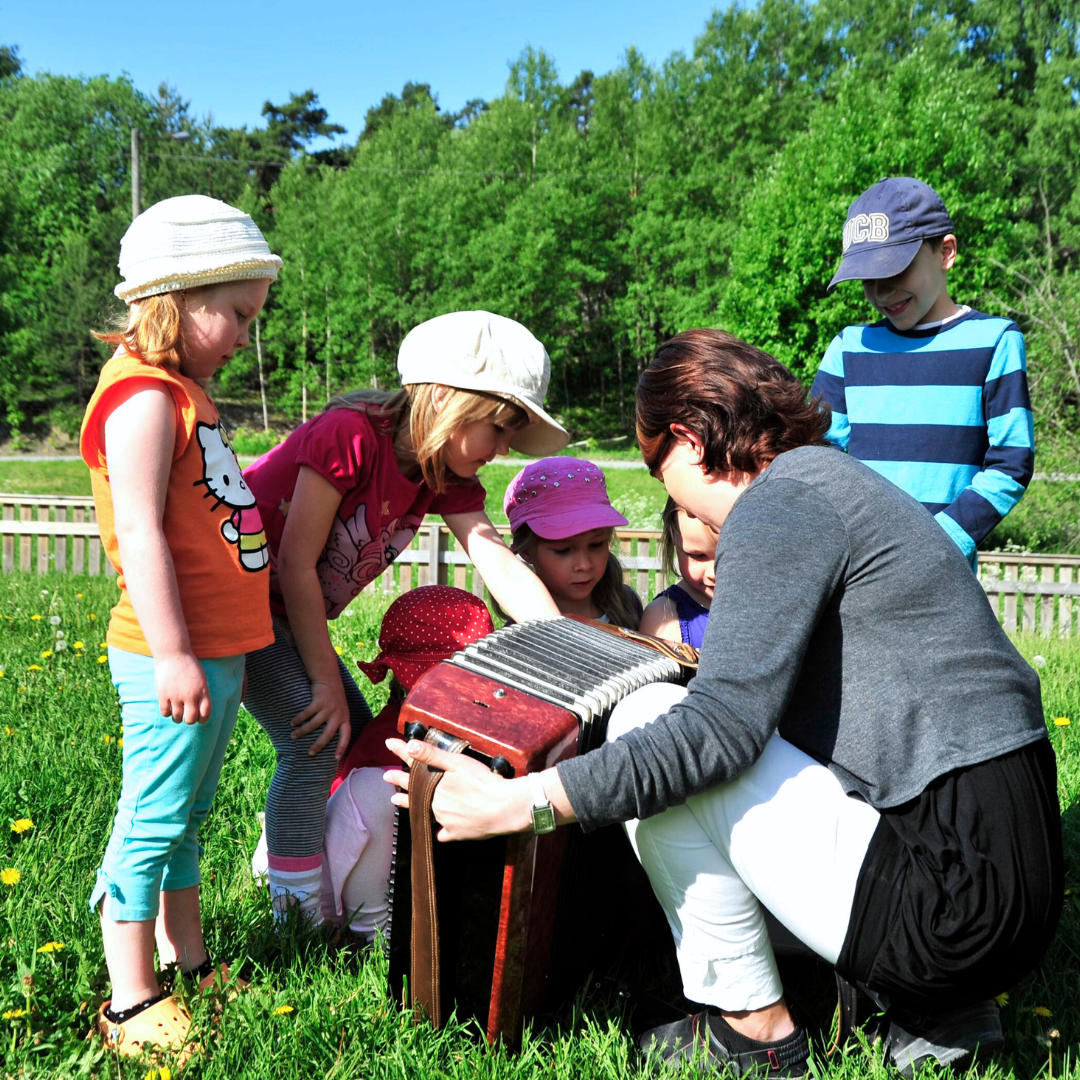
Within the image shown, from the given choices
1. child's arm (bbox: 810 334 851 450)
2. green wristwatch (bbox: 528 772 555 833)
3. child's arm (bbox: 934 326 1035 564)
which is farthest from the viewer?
child's arm (bbox: 810 334 851 450)

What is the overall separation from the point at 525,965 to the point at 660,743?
1.96 feet

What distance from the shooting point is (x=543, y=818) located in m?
1.80

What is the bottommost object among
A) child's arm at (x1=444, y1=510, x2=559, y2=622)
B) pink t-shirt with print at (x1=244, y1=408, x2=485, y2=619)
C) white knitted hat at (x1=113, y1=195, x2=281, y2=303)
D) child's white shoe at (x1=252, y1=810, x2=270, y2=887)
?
child's white shoe at (x1=252, y1=810, x2=270, y2=887)

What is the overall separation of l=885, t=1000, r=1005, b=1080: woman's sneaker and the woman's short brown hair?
3.96 ft

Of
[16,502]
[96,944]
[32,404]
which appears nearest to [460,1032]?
[96,944]

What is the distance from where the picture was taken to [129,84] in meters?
48.2

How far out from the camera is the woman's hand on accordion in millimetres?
1801

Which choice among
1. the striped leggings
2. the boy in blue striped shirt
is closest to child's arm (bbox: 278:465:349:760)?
the striped leggings

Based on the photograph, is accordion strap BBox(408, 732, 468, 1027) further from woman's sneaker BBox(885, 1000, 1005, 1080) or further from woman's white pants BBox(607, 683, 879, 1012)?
woman's sneaker BBox(885, 1000, 1005, 1080)

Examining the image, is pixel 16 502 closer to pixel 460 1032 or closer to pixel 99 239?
pixel 460 1032

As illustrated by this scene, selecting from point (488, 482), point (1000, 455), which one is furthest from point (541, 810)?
point (488, 482)

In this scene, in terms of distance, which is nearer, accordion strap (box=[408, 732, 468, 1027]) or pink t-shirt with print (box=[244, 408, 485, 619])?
accordion strap (box=[408, 732, 468, 1027])

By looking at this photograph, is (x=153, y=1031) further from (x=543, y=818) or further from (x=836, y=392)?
(x=836, y=392)

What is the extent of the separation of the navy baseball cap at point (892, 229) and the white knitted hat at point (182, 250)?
201 centimetres
